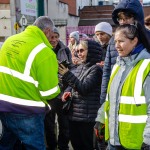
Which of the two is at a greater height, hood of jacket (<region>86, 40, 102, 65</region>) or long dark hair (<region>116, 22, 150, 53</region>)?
long dark hair (<region>116, 22, 150, 53</region>)

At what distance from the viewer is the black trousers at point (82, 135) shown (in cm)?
410

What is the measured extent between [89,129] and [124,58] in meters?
1.57

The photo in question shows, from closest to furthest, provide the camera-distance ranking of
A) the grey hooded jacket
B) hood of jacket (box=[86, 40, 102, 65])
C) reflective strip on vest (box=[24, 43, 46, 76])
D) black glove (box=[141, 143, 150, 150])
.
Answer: black glove (box=[141, 143, 150, 150]), the grey hooded jacket, reflective strip on vest (box=[24, 43, 46, 76]), hood of jacket (box=[86, 40, 102, 65])

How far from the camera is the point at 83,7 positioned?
37531 millimetres

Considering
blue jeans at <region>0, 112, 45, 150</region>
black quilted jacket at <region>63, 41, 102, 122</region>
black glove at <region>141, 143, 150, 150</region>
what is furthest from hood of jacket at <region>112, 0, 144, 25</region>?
A: blue jeans at <region>0, 112, 45, 150</region>

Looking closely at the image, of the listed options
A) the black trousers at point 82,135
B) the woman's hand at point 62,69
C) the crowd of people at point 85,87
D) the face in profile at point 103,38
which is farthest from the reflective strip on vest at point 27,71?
the face in profile at point 103,38

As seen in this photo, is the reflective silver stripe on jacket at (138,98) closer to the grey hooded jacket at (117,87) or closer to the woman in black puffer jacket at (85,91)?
the grey hooded jacket at (117,87)

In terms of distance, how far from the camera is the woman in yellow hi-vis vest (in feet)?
8.46

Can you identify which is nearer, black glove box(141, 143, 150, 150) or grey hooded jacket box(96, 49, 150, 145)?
black glove box(141, 143, 150, 150)

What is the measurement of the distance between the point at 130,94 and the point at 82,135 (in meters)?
1.63

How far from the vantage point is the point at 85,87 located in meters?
3.96

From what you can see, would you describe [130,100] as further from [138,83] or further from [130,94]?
[138,83]

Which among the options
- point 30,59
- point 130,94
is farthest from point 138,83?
point 30,59

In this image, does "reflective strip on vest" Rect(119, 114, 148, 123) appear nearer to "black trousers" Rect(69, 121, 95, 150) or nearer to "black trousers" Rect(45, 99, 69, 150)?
"black trousers" Rect(69, 121, 95, 150)
